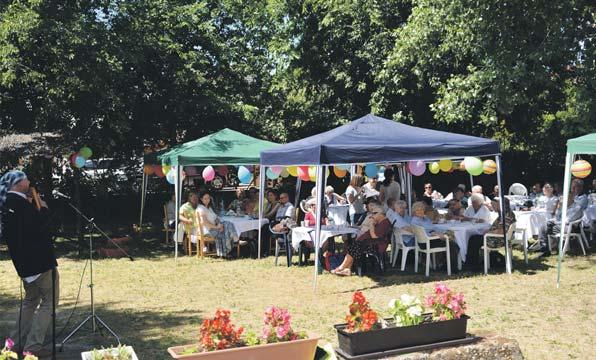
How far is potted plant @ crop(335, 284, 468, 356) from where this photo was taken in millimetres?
4203

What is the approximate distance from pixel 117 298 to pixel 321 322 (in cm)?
315

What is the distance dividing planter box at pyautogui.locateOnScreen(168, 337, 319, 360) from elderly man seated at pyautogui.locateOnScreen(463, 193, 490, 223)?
658 cm

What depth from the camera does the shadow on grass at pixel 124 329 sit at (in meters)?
6.11

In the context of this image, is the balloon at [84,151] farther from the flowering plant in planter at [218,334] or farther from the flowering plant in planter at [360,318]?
the flowering plant in planter at [360,318]

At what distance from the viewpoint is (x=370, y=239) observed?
9.51m

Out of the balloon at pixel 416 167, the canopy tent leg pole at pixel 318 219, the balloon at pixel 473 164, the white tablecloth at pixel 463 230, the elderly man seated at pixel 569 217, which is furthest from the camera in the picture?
the balloon at pixel 416 167

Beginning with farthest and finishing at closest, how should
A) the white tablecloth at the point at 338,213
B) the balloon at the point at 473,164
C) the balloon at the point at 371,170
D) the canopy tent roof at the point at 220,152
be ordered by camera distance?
1. the balloon at the point at 371,170
2. the white tablecloth at the point at 338,213
3. the canopy tent roof at the point at 220,152
4. the balloon at the point at 473,164

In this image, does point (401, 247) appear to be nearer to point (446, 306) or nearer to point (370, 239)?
point (370, 239)

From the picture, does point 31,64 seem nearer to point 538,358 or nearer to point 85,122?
point 85,122

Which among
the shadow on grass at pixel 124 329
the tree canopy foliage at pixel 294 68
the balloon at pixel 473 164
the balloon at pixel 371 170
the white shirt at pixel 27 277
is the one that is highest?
the tree canopy foliage at pixel 294 68

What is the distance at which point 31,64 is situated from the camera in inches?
533

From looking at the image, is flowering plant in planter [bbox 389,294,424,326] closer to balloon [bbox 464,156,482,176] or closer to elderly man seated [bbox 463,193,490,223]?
balloon [bbox 464,156,482,176]

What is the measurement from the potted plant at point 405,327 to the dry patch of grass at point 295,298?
1694mm

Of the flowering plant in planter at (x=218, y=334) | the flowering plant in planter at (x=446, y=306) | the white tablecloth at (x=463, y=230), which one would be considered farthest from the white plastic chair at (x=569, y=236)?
the flowering plant in planter at (x=218, y=334)
